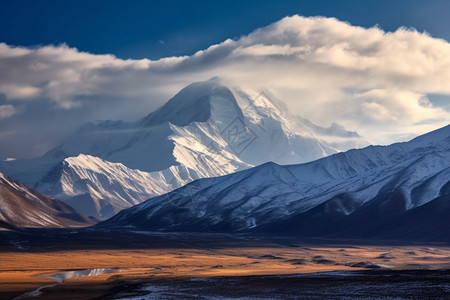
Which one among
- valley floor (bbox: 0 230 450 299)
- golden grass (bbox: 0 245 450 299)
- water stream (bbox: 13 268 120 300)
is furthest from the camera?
golden grass (bbox: 0 245 450 299)

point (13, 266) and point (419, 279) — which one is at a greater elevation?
point (13, 266)

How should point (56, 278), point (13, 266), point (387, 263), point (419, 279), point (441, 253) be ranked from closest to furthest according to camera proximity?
point (419, 279), point (56, 278), point (13, 266), point (387, 263), point (441, 253)

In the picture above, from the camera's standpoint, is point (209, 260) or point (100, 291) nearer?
point (100, 291)

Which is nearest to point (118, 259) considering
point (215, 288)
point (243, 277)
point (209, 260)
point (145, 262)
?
point (145, 262)

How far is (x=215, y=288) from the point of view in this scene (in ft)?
322

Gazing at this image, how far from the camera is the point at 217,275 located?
121188mm

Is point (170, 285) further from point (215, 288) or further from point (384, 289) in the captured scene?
point (384, 289)

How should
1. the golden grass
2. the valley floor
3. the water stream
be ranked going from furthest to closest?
1. the golden grass
2. the water stream
3. the valley floor

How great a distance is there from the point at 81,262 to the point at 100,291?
2265 inches

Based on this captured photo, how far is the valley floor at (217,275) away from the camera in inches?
3590

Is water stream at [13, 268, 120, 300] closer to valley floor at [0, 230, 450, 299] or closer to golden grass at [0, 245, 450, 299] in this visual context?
valley floor at [0, 230, 450, 299]

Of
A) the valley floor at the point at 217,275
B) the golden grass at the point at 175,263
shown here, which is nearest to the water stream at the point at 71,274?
the valley floor at the point at 217,275

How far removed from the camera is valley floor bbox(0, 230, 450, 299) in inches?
3590

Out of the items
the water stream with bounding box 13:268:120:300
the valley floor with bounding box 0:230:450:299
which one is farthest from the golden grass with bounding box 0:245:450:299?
the water stream with bounding box 13:268:120:300
